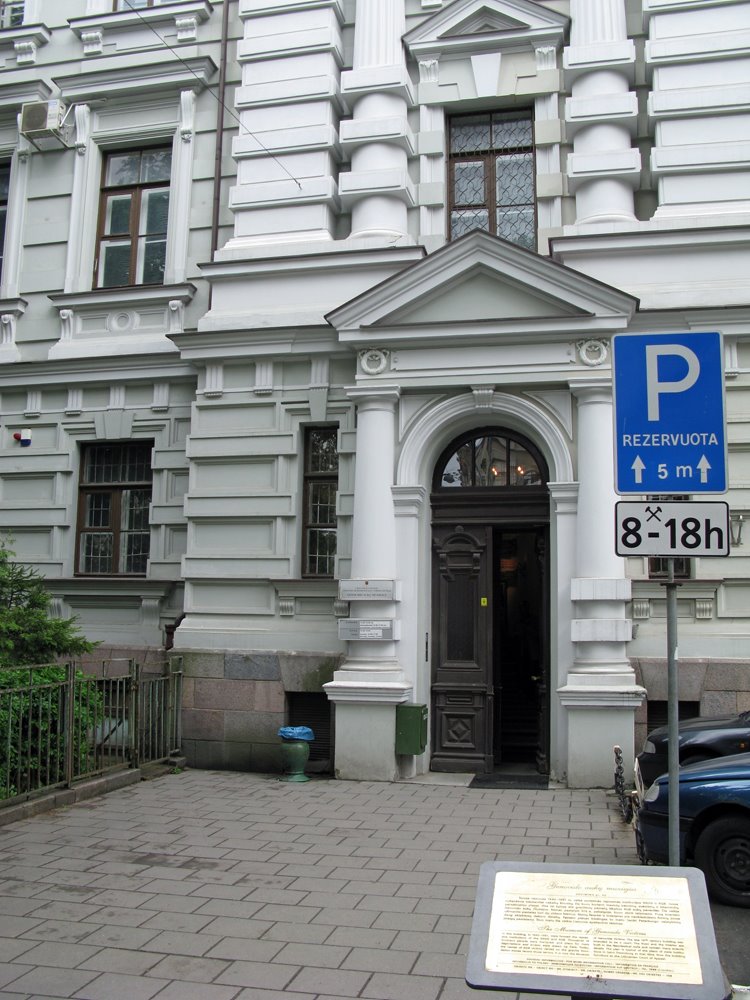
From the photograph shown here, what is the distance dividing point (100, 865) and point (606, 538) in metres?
6.56

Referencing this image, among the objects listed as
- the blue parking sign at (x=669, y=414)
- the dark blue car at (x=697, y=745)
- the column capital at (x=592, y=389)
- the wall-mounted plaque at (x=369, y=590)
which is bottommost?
the dark blue car at (x=697, y=745)

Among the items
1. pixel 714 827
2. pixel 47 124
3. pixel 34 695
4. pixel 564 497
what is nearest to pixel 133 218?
pixel 47 124

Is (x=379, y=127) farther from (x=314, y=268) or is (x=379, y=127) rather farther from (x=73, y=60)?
(x=73, y=60)

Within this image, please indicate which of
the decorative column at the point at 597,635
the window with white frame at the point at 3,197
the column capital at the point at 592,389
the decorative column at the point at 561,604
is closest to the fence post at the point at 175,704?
the decorative column at the point at 561,604

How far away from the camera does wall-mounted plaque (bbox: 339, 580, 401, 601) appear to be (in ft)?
38.5

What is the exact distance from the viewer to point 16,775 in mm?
9539

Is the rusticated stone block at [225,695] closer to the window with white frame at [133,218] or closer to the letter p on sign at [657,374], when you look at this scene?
the window with white frame at [133,218]

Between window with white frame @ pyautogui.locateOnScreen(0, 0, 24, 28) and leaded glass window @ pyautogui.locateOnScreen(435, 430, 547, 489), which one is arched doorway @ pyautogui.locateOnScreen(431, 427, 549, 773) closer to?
leaded glass window @ pyautogui.locateOnScreen(435, 430, 547, 489)

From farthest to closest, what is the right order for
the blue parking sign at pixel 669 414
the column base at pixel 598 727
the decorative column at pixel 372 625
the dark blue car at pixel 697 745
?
the decorative column at pixel 372 625 < the column base at pixel 598 727 < the dark blue car at pixel 697 745 < the blue parking sign at pixel 669 414

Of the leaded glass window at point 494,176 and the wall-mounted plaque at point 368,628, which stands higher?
the leaded glass window at point 494,176

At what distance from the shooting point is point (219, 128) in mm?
14766

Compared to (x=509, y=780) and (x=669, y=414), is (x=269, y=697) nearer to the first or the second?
(x=509, y=780)

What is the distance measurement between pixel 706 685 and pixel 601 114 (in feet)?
24.4

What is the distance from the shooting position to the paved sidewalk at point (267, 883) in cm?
543
